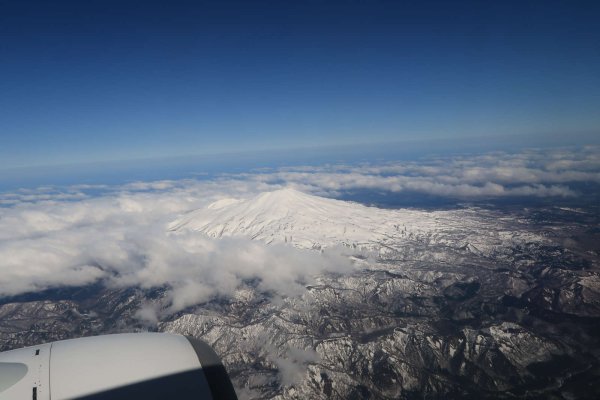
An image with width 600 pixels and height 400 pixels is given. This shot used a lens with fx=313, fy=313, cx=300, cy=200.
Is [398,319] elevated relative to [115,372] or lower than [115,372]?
lower

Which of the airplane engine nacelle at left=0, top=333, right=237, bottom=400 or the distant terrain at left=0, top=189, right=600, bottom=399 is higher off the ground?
the airplane engine nacelle at left=0, top=333, right=237, bottom=400

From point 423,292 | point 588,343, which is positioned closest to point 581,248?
point 588,343

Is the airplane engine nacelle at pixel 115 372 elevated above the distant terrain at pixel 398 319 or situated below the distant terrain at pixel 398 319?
above

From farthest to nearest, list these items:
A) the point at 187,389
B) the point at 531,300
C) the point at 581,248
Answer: the point at 581,248 < the point at 531,300 < the point at 187,389

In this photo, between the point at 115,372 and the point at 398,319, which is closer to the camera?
the point at 115,372

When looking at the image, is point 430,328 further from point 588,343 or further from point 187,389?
point 187,389

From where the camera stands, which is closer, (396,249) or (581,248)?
(581,248)

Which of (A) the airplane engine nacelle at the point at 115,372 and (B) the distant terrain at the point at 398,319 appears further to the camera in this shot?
(B) the distant terrain at the point at 398,319

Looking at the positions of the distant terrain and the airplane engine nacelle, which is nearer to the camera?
the airplane engine nacelle
